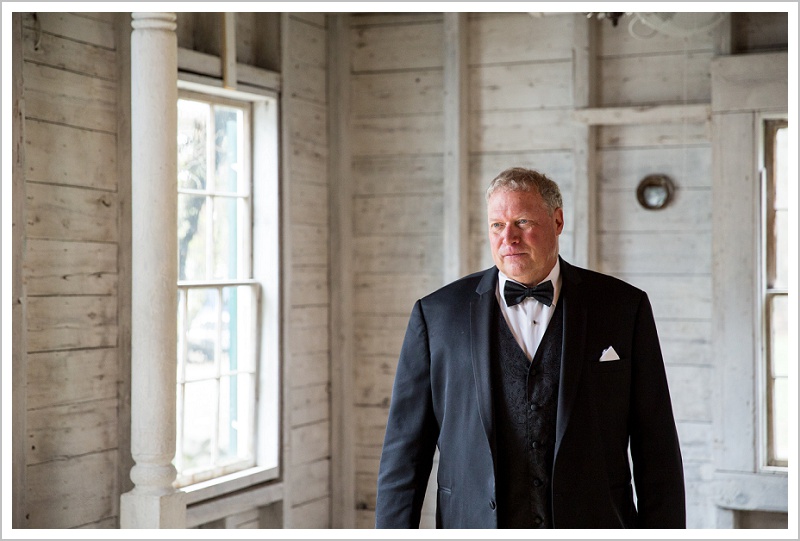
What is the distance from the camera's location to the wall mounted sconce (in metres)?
4.84

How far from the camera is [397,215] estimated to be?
17.4 feet

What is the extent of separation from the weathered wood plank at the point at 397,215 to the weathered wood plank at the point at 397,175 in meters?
0.04

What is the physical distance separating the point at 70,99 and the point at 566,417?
243 centimetres

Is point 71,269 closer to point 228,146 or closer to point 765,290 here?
point 228,146

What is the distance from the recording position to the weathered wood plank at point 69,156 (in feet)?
11.7

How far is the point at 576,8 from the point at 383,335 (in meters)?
3.56

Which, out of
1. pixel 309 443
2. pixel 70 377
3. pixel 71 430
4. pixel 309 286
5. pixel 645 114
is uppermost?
pixel 645 114

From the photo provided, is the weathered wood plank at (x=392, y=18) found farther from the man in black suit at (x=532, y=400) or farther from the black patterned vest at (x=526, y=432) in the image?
the black patterned vest at (x=526, y=432)

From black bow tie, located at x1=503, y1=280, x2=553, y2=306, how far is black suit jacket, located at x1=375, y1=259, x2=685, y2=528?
0.14ft

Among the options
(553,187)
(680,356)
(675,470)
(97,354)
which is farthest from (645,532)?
(680,356)

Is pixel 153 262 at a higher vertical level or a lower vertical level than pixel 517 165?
lower

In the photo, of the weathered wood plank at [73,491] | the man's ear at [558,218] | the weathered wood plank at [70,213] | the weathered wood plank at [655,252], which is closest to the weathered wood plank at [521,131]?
the weathered wood plank at [655,252]

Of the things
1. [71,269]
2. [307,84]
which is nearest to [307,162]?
[307,84]

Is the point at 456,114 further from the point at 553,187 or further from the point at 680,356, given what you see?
the point at 553,187
